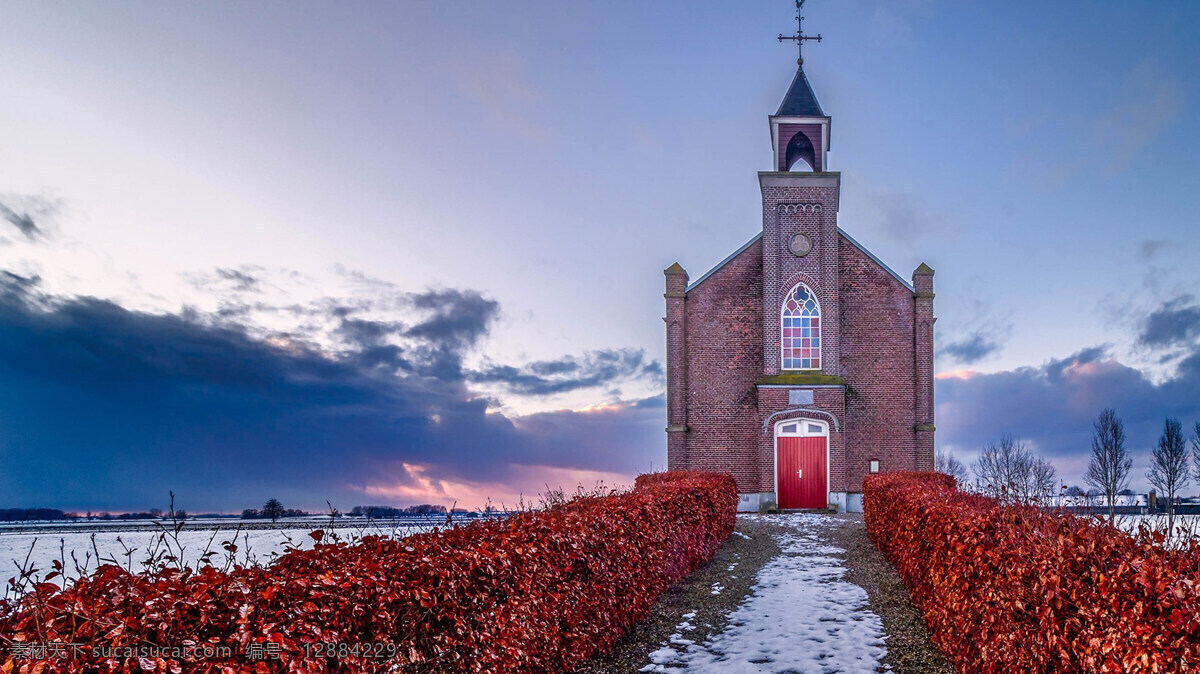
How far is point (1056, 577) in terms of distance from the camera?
5195 mm

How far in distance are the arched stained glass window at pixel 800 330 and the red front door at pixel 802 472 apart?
9.37 ft

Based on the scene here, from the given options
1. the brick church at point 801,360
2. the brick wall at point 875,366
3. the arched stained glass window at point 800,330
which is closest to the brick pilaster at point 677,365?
the brick church at point 801,360

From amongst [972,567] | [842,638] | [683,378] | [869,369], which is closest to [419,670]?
[972,567]

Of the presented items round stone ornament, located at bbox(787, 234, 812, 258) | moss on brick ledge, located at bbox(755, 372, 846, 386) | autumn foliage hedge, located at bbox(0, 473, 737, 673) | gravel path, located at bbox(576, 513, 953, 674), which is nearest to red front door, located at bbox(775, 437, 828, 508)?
moss on brick ledge, located at bbox(755, 372, 846, 386)

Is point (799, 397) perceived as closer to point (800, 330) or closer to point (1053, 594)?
point (800, 330)

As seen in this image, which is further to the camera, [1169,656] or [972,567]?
[972,567]

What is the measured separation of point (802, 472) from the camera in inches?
1024

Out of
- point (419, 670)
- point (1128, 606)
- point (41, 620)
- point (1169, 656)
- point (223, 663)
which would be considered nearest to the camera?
point (41, 620)

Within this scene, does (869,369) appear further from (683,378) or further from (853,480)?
(683,378)

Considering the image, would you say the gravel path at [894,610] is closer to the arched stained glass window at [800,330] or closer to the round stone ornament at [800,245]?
the arched stained glass window at [800,330]

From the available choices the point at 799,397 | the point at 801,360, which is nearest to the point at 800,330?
the point at 801,360

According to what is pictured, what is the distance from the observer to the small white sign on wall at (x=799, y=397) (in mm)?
25922

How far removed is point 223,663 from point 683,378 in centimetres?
2449

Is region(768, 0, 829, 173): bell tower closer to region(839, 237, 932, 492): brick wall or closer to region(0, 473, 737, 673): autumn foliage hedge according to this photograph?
region(839, 237, 932, 492): brick wall
